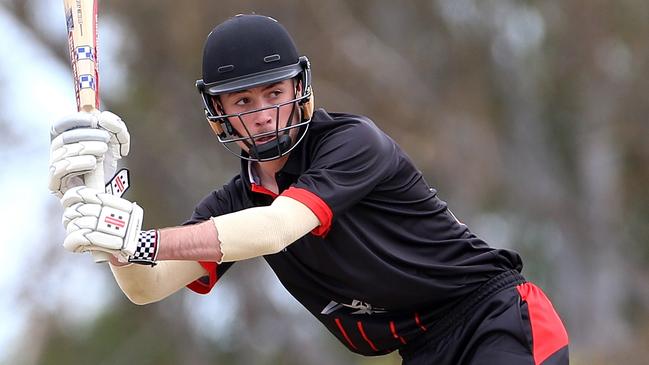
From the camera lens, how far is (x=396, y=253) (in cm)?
570

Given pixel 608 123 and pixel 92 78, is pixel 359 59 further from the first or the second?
pixel 92 78

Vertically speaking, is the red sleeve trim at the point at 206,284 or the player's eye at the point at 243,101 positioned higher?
the player's eye at the point at 243,101

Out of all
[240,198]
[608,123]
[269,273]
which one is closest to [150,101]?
[269,273]

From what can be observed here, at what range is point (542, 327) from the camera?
562 cm

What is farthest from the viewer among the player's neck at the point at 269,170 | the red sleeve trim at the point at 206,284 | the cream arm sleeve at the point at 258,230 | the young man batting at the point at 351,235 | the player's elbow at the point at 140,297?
the red sleeve trim at the point at 206,284

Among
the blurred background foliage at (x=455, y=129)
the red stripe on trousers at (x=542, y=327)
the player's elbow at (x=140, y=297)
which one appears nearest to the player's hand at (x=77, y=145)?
the player's elbow at (x=140, y=297)

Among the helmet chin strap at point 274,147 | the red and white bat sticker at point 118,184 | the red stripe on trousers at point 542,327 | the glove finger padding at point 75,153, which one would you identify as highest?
the glove finger padding at point 75,153

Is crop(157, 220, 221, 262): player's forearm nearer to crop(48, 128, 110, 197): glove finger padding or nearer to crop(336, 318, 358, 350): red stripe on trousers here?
crop(48, 128, 110, 197): glove finger padding

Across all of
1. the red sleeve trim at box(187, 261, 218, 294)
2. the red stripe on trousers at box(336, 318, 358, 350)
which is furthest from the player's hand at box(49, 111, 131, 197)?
the red stripe on trousers at box(336, 318, 358, 350)

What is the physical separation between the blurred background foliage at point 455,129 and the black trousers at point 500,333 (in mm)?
13249

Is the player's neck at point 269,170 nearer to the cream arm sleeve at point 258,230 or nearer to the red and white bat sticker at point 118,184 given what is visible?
the cream arm sleeve at point 258,230

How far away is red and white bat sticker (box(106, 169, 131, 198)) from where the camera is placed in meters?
5.09

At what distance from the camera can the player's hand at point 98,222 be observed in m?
4.84

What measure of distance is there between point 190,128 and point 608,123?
641 cm
